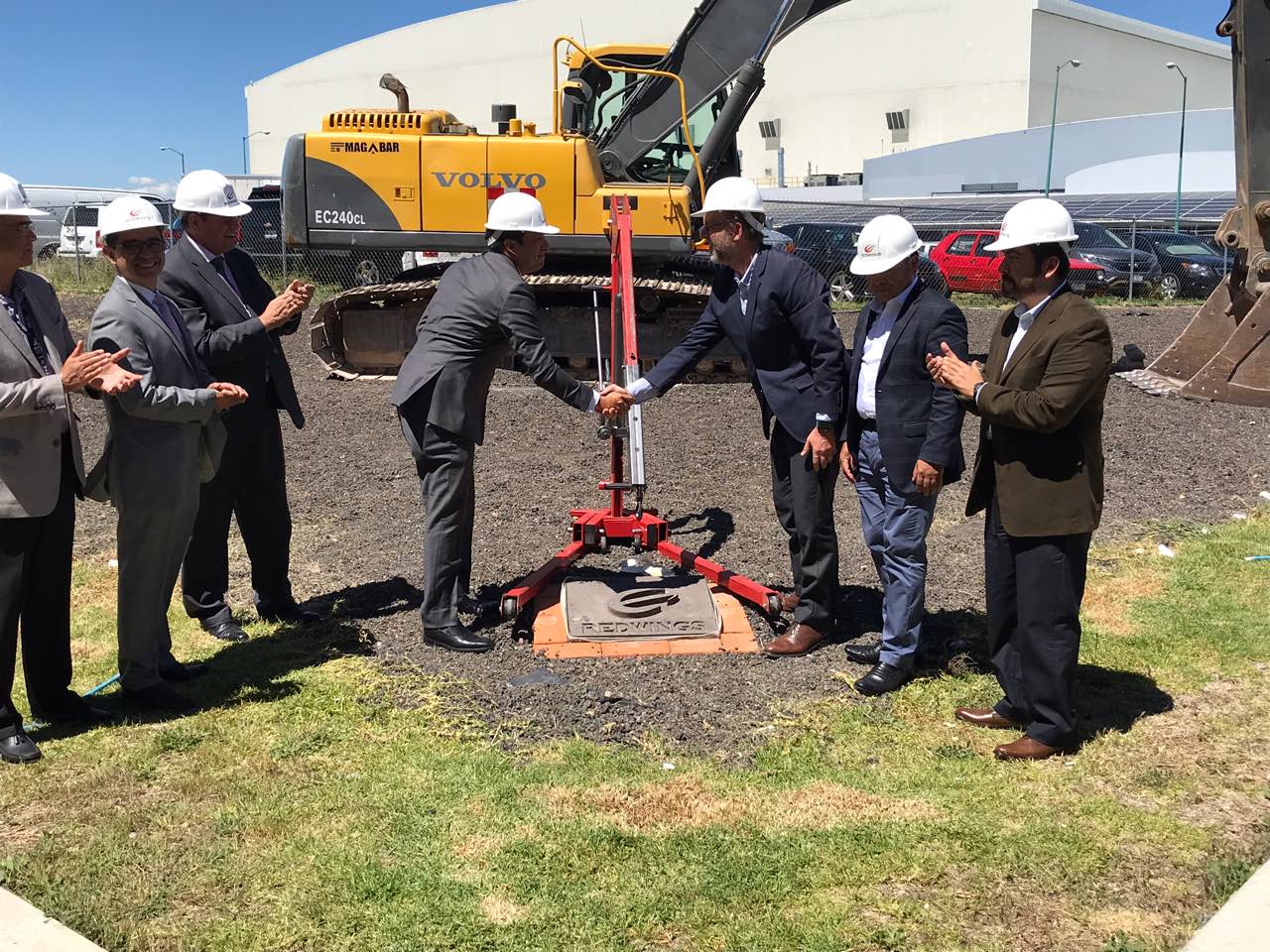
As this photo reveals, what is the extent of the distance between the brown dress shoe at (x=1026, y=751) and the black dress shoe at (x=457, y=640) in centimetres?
242

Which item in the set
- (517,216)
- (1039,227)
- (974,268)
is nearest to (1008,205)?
(974,268)

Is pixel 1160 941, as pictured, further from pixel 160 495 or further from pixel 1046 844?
pixel 160 495

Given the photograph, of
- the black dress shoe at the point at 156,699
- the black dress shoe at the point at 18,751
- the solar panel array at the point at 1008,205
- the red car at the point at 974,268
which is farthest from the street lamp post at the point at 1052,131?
the black dress shoe at the point at 18,751

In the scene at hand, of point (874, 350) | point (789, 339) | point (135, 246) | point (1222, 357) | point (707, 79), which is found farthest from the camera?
point (707, 79)

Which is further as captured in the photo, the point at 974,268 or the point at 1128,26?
the point at 1128,26

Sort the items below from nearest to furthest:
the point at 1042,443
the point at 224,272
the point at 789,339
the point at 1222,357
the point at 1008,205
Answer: the point at 1042,443
the point at 789,339
the point at 224,272
the point at 1222,357
the point at 1008,205

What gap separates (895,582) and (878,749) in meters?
0.83

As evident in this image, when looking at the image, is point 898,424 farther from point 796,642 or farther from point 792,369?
point 796,642

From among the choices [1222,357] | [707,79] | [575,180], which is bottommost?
[1222,357]

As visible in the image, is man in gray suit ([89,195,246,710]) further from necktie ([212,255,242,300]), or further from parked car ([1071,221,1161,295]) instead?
parked car ([1071,221,1161,295])

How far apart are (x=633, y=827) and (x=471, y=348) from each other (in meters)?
2.55

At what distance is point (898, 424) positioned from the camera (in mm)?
5000

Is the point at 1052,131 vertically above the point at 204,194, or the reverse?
the point at 1052,131

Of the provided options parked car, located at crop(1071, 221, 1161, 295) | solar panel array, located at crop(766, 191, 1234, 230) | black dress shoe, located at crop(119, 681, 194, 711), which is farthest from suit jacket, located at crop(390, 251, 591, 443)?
solar panel array, located at crop(766, 191, 1234, 230)
